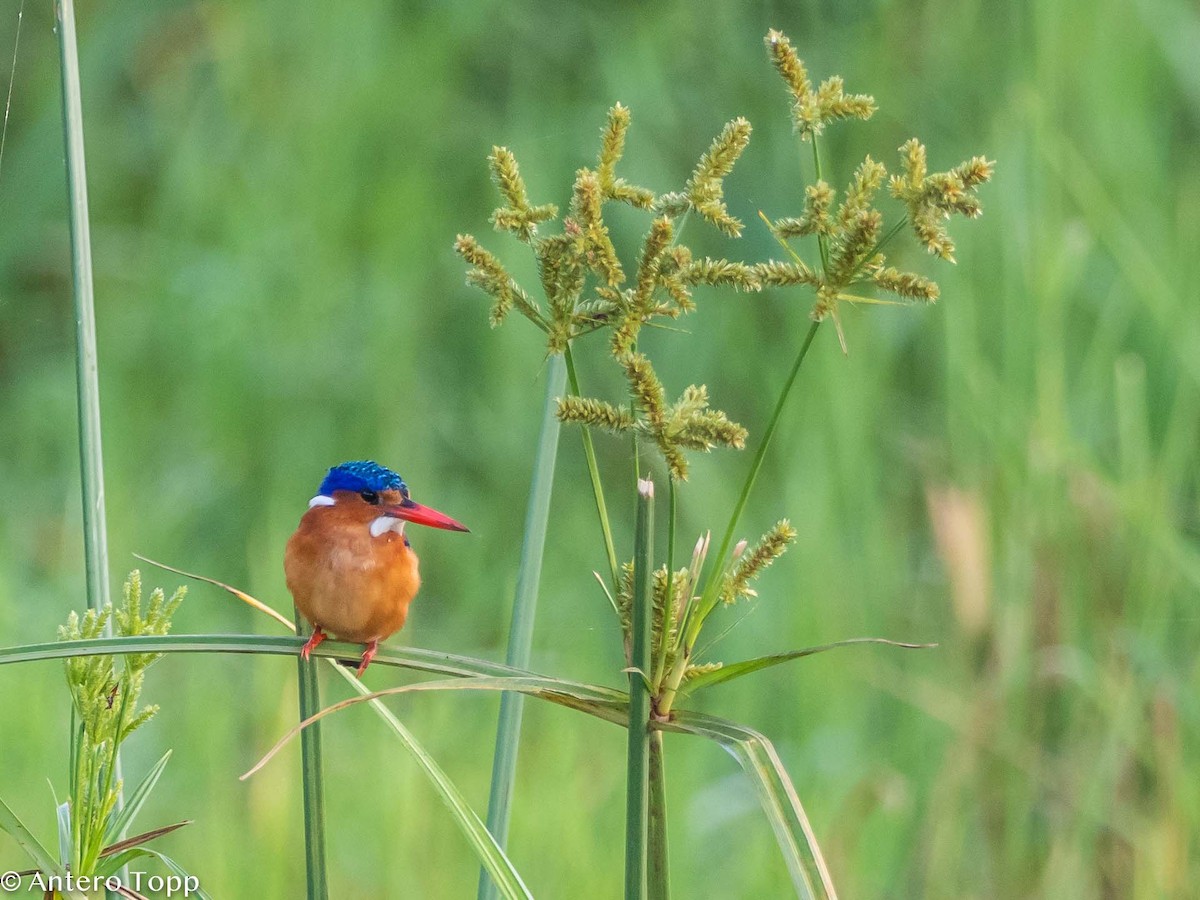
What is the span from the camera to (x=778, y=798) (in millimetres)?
550

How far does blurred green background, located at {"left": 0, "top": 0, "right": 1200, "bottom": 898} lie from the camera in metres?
1.55

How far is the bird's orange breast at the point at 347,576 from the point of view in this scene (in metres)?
0.85

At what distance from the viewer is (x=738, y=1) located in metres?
2.19

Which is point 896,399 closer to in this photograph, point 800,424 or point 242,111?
point 800,424

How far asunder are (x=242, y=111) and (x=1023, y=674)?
4.87 ft

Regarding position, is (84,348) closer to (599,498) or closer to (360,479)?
A: (599,498)

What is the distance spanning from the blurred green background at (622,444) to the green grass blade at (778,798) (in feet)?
2.57

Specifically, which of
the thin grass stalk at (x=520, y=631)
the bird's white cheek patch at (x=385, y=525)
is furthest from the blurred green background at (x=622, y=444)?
the thin grass stalk at (x=520, y=631)

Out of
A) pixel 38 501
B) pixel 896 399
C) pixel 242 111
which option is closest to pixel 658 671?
pixel 896 399

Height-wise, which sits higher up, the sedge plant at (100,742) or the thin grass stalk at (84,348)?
the thin grass stalk at (84,348)

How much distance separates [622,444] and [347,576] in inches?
45.3

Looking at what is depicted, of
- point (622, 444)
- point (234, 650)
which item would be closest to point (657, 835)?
point (234, 650)

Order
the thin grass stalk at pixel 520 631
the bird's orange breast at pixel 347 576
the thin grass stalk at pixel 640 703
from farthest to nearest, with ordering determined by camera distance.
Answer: the bird's orange breast at pixel 347 576 < the thin grass stalk at pixel 520 631 < the thin grass stalk at pixel 640 703

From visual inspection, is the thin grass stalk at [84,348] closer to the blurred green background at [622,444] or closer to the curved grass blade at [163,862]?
the curved grass blade at [163,862]
